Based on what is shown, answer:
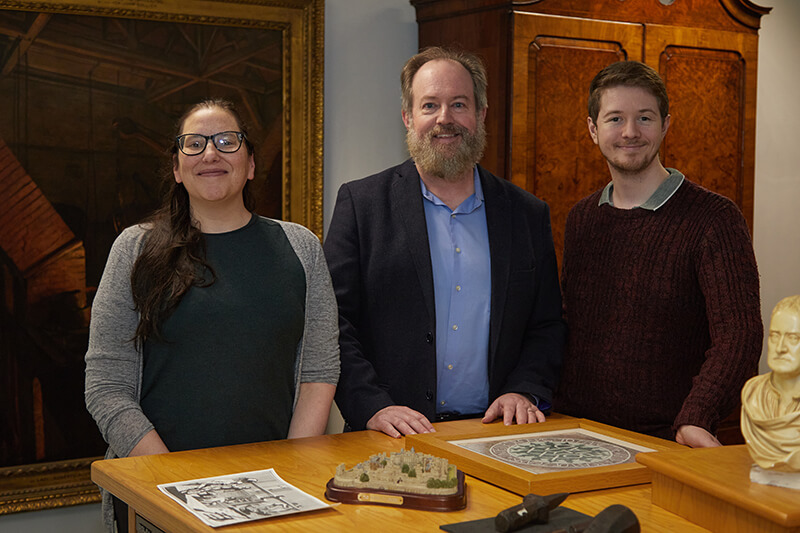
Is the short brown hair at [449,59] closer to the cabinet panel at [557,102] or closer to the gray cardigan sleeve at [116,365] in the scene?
the cabinet panel at [557,102]

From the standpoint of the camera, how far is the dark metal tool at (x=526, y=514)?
5.04 feet

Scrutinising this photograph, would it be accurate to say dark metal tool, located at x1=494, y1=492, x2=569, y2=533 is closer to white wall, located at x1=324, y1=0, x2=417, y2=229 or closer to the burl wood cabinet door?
the burl wood cabinet door

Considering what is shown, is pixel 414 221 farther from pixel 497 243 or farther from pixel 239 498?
pixel 239 498

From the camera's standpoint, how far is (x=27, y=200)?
3609 millimetres

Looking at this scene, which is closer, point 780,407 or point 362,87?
point 780,407

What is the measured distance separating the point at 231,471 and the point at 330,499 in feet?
1.02

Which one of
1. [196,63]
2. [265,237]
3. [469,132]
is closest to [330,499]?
[265,237]

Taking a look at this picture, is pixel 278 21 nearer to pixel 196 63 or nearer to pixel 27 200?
pixel 196 63

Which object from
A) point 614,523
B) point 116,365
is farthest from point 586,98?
point 614,523

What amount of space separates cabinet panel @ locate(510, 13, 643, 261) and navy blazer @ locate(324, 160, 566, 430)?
1.03 metres

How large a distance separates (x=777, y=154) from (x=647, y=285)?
3.14 meters

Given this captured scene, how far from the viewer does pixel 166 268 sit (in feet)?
7.54

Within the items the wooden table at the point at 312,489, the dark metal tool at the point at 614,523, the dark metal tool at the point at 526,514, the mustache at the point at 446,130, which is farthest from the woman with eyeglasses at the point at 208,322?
the dark metal tool at the point at 614,523

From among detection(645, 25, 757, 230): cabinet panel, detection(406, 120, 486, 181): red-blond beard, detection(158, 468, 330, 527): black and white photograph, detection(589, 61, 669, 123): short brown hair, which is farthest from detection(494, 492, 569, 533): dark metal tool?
detection(645, 25, 757, 230): cabinet panel
